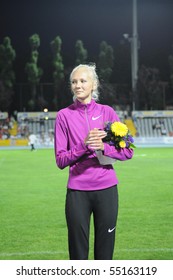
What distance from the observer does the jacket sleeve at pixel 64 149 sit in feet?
12.8

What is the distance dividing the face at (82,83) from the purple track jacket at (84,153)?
70mm

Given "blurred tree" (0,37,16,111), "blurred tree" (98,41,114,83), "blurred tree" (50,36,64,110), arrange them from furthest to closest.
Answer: "blurred tree" (98,41,114,83) < "blurred tree" (50,36,64,110) < "blurred tree" (0,37,16,111)

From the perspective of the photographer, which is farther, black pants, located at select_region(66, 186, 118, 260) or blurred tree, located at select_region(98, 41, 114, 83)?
blurred tree, located at select_region(98, 41, 114, 83)

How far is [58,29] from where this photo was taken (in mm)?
72125

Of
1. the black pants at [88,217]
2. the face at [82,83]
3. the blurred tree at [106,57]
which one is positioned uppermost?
the blurred tree at [106,57]

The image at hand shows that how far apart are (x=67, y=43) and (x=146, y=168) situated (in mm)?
52817

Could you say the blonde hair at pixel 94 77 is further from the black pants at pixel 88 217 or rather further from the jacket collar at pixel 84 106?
the black pants at pixel 88 217

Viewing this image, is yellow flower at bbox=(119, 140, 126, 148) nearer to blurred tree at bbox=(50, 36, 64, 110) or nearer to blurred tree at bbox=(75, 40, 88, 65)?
blurred tree at bbox=(50, 36, 64, 110)

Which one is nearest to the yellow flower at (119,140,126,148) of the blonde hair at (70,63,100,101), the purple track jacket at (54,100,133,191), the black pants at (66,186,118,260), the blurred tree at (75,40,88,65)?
the purple track jacket at (54,100,133,191)

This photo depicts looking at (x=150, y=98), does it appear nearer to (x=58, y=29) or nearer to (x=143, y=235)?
(x=58, y=29)

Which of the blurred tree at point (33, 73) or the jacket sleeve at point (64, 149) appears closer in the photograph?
the jacket sleeve at point (64, 149)

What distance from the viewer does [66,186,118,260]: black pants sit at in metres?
4.04

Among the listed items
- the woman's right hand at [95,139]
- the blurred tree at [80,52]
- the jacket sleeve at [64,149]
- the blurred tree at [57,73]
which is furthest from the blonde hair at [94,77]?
the blurred tree at [80,52]

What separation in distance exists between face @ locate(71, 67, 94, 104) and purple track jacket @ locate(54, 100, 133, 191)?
0.23ft
